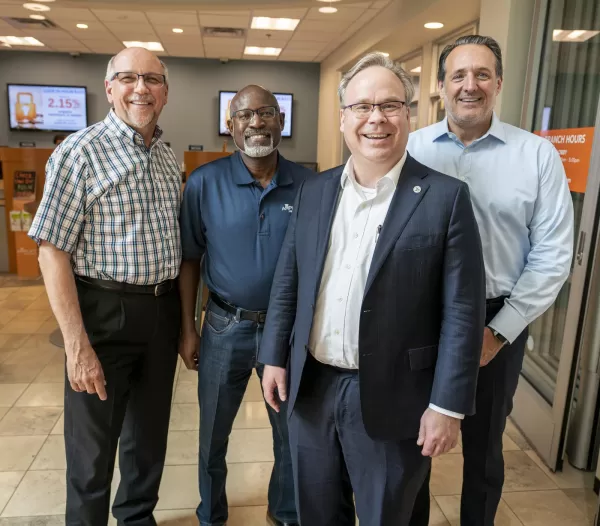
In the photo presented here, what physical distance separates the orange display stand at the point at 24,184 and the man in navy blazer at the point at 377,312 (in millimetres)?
5116

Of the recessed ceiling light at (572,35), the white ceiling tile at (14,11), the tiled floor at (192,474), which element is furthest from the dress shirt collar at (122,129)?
the white ceiling tile at (14,11)

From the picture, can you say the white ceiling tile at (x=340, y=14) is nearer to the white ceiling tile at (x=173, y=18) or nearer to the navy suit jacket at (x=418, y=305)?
the white ceiling tile at (x=173, y=18)

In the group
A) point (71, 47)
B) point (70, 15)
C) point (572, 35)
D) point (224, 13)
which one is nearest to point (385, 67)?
point (572, 35)

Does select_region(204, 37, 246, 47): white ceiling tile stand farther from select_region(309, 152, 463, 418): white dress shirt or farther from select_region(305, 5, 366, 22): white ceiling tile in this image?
select_region(309, 152, 463, 418): white dress shirt

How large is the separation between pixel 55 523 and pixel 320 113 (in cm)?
961

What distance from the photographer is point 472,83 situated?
5.46 feet

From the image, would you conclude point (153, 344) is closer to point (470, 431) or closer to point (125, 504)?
point (125, 504)

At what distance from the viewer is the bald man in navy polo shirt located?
184 cm

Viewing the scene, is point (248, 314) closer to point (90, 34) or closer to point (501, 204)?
point (501, 204)

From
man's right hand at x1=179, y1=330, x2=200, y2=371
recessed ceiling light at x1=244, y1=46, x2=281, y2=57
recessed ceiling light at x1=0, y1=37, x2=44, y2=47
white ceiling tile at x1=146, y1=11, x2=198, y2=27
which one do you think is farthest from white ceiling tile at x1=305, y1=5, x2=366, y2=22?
man's right hand at x1=179, y1=330, x2=200, y2=371

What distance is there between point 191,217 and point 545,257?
1.18m

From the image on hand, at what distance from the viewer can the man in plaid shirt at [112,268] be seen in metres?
1.66

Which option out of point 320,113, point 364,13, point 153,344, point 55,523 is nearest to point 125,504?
point 55,523

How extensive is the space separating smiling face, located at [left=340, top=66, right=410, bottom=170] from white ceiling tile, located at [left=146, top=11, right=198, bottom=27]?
20.3 ft
